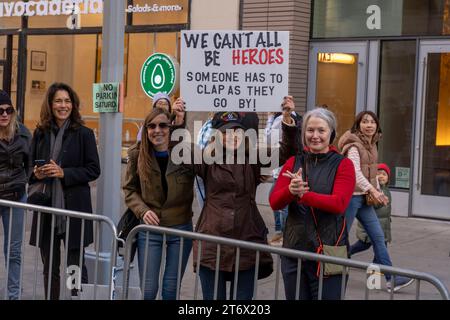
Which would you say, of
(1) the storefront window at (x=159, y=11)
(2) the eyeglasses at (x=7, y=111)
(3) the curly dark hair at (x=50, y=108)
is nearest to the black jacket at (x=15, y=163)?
(2) the eyeglasses at (x=7, y=111)

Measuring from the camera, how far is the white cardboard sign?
6340 millimetres

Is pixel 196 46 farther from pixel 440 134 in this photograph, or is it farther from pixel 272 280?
pixel 440 134

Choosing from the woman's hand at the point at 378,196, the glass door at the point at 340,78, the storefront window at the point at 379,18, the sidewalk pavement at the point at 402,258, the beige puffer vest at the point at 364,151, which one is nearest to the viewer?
the sidewalk pavement at the point at 402,258

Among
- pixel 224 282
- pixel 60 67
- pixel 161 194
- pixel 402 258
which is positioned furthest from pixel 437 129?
pixel 60 67

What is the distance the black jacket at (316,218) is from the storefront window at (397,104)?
7614mm

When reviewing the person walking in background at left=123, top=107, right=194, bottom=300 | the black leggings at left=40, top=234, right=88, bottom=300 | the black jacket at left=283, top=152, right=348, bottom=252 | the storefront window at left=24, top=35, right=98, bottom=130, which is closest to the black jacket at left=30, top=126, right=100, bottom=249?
the black leggings at left=40, top=234, right=88, bottom=300

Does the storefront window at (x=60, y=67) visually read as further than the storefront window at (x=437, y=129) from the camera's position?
Yes

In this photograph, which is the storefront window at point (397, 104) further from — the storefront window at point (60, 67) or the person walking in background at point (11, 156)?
the person walking in background at point (11, 156)

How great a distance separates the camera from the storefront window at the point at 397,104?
1274cm

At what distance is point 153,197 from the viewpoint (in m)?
6.16

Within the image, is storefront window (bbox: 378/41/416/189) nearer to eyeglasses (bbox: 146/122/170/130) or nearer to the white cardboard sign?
the white cardboard sign

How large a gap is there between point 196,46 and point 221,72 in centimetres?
30

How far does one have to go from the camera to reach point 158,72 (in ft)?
48.6

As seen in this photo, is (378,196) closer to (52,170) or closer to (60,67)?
(52,170)
